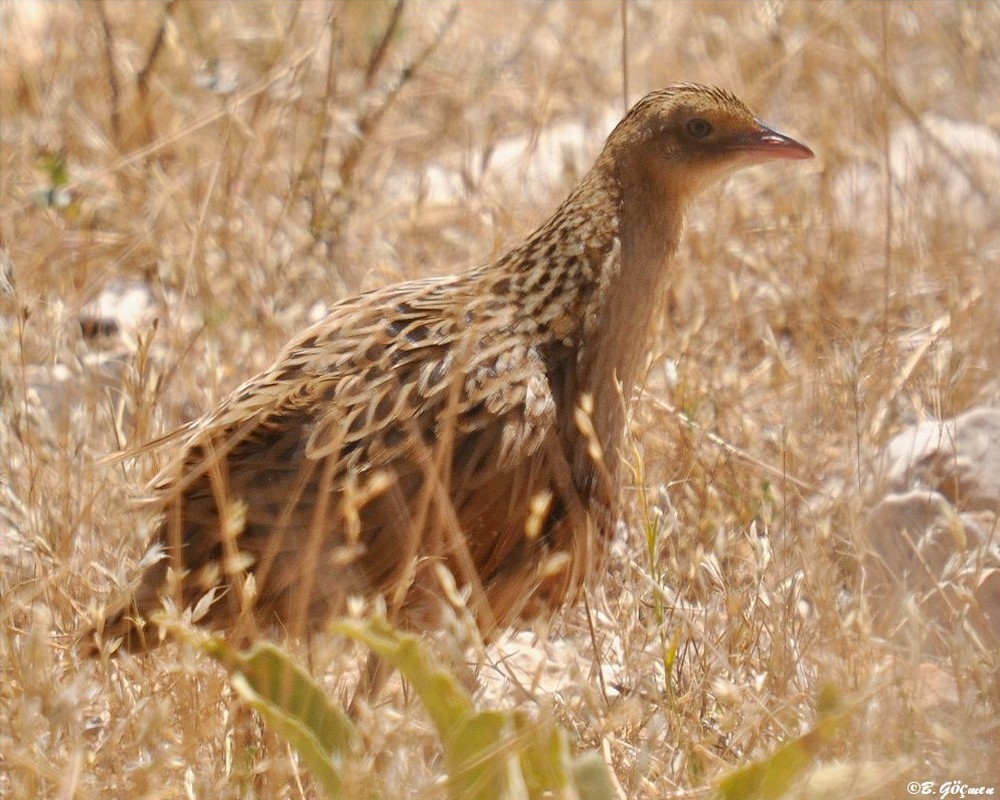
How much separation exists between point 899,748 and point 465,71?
12.9ft

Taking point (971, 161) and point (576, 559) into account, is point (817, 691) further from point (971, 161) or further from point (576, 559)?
point (971, 161)

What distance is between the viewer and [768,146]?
3238mm

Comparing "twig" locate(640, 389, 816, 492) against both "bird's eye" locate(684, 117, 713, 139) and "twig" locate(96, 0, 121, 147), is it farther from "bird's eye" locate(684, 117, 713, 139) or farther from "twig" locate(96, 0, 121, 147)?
"twig" locate(96, 0, 121, 147)

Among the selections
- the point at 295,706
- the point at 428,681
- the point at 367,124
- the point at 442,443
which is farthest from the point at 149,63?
the point at 428,681

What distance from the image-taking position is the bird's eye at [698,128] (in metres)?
3.17

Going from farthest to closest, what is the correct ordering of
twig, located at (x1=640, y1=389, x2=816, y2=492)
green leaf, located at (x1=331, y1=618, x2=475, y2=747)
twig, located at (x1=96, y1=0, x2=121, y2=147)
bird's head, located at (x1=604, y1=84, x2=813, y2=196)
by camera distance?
twig, located at (x1=96, y1=0, x2=121, y2=147) < twig, located at (x1=640, y1=389, x2=816, y2=492) < bird's head, located at (x1=604, y1=84, x2=813, y2=196) < green leaf, located at (x1=331, y1=618, x2=475, y2=747)

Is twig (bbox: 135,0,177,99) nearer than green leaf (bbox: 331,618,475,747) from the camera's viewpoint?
No

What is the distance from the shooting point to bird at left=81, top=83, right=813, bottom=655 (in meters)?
2.69

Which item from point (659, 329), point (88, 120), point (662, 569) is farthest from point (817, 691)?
point (88, 120)

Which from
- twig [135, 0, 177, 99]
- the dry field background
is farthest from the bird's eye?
twig [135, 0, 177, 99]

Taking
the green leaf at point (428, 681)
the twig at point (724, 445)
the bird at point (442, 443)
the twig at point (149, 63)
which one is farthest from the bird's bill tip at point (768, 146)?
the twig at point (149, 63)

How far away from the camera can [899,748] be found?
90.5 inches

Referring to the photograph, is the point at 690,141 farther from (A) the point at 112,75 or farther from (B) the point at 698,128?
(A) the point at 112,75

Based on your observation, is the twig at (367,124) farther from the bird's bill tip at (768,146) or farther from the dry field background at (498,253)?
the bird's bill tip at (768,146)
